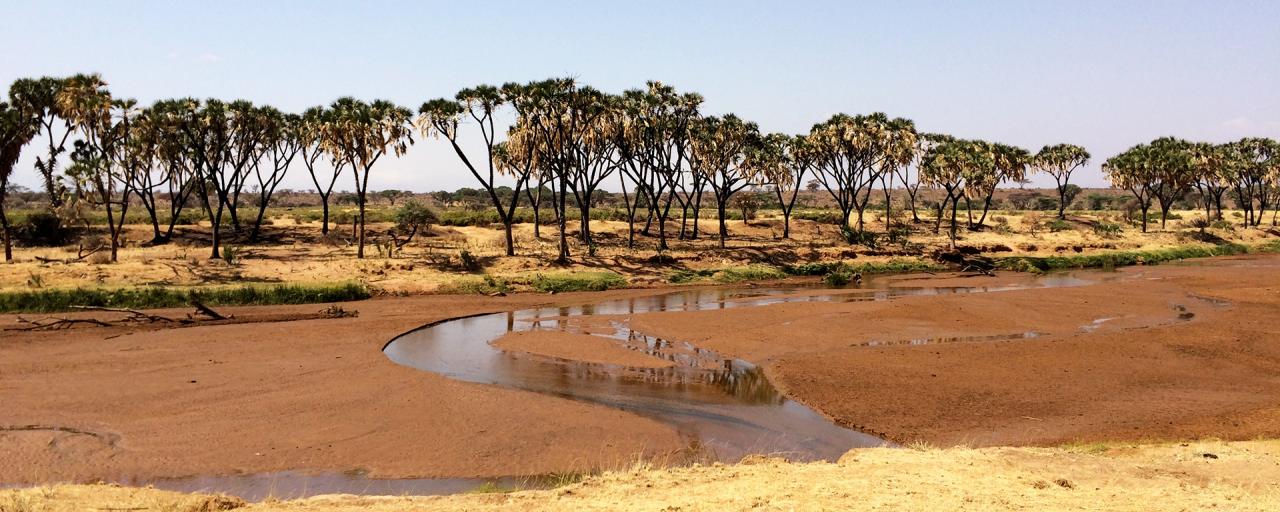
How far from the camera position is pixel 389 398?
59.5ft

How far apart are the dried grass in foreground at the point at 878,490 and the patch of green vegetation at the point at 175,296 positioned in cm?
2344

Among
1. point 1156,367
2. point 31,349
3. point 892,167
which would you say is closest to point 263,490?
point 31,349

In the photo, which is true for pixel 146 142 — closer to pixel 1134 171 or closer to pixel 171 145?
pixel 171 145

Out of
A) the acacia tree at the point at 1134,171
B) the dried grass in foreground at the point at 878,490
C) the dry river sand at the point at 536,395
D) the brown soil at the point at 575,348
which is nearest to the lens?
the dried grass in foreground at the point at 878,490

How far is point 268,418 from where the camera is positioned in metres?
16.4

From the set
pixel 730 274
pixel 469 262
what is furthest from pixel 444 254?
pixel 730 274

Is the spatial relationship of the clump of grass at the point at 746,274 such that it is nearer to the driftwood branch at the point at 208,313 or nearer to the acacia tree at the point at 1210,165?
the driftwood branch at the point at 208,313

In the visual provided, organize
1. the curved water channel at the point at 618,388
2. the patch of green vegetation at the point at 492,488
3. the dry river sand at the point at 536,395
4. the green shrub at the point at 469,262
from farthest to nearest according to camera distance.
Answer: the green shrub at the point at 469,262, the dry river sand at the point at 536,395, the curved water channel at the point at 618,388, the patch of green vegetation at the point at 492,488

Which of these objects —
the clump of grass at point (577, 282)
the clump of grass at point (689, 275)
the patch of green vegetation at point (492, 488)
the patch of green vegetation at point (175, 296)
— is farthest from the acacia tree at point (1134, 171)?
the patch of green vegetation at point (492, 488)

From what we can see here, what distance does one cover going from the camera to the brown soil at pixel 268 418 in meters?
13.9

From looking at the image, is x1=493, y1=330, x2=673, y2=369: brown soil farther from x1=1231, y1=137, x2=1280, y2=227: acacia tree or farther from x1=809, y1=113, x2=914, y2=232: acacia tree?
x1=1231, y1=137, x2=1280, y2=227: acacia tree

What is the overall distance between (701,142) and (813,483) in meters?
51.3

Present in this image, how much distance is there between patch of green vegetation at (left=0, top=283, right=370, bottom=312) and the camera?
99.5 feet

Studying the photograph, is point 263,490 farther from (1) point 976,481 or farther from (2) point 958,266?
(2) point 958,266
